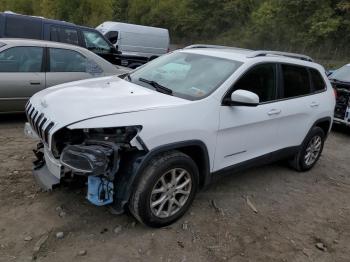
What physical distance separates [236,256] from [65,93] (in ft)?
7.25

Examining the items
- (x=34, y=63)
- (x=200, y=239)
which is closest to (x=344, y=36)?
(x=34, y=63)

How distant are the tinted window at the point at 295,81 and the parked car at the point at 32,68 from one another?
3658mm

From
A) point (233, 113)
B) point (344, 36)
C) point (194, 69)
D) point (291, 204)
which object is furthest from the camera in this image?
point (344, 36)

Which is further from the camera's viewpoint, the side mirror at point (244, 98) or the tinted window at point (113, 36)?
the tinted window at point (113, 36)

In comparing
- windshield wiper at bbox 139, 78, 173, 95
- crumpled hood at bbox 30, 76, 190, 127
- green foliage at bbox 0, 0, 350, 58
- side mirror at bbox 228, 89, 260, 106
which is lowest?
green foliage at bbox 0, 0, 350, 58

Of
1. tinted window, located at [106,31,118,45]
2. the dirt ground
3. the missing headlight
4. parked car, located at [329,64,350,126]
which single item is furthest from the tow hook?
tinted window, located at [106,31,118,45]

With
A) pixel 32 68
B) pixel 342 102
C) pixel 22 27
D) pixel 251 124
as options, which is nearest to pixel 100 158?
pixel 251 124

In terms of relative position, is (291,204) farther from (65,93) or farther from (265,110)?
(65,93)

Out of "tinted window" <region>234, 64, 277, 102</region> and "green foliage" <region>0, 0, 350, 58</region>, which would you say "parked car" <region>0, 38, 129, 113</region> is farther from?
"green foliage" <region>0, 0, 350, 58</region>

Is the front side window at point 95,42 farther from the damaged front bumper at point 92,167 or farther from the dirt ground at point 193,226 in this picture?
the damaged front bumper at point 92,167

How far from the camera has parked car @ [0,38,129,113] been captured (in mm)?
6391

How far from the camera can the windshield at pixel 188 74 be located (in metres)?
4.11

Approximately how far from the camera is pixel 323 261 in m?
3.69

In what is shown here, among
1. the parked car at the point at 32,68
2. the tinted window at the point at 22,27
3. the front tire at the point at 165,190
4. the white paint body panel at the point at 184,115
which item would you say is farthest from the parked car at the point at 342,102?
the tinted window at the point at 22,27
